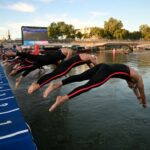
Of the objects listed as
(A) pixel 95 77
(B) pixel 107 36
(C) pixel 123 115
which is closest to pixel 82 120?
(C) pixel 123 115

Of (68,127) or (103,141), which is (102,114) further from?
(103,141)

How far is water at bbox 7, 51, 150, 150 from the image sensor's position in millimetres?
6418

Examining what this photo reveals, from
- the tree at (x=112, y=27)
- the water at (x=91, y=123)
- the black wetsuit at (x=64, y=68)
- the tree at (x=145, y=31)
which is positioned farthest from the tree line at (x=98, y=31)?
the black wetsuit at (x=64, y=68)

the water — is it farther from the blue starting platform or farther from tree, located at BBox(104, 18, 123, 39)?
tree, located at BBox(104, 18, 123, 39)

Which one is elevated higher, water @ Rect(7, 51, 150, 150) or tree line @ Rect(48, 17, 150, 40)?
tree line @ Rect(48, 17, 150, 40)

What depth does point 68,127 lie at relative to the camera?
24.8 ft

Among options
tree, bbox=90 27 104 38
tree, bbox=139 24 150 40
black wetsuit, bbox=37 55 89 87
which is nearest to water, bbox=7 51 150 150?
black wetsuit, bbox=37 55 89 87

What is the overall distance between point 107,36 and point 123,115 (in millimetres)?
141814

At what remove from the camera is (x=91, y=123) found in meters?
7.91

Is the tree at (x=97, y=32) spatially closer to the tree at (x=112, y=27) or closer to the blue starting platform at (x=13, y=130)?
the tree at (x=112, y=27)

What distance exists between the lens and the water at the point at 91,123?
6418mm

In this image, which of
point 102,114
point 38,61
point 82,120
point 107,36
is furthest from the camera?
point 107,36

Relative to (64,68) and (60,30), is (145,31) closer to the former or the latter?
(60,30)

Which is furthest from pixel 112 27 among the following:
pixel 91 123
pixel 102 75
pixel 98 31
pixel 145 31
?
pixel 102 75
